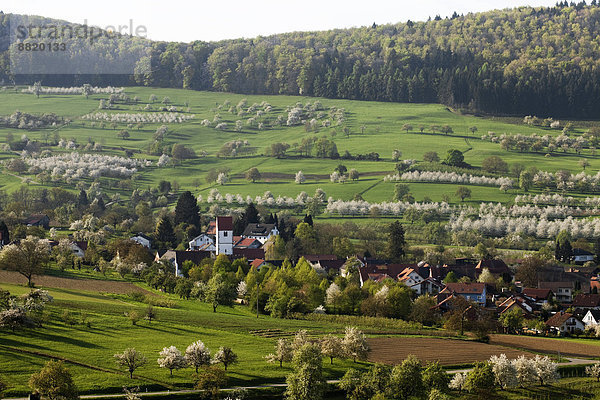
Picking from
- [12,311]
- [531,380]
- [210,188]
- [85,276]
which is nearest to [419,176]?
[210,188]

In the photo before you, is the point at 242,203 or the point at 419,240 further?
the point at 242,203

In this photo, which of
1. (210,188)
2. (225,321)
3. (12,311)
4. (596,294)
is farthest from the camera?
(210,188)

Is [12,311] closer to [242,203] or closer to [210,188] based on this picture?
[242,203]

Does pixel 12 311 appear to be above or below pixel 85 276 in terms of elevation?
above

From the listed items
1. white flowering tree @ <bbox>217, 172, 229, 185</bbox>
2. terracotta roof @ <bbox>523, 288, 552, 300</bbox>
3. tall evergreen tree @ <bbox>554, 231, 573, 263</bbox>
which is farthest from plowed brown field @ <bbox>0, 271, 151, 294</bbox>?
white flowering tree @ <bbox>217, 172, 229, 185</bbox>

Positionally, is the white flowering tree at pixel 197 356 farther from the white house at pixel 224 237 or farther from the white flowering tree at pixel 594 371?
the white house at pixel 224 237

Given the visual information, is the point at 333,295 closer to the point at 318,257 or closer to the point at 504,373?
the point at 318,257
